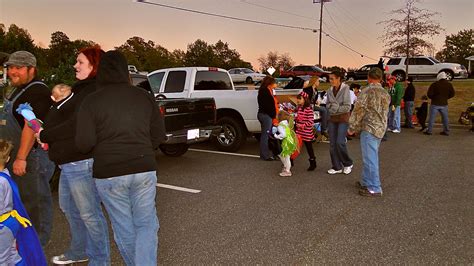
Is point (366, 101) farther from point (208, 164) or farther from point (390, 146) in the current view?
point (390, 146)

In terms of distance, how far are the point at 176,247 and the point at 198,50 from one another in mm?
84160

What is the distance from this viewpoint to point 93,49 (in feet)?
10.5

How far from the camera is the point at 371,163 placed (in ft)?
19.8

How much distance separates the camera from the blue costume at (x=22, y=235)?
3.04 m

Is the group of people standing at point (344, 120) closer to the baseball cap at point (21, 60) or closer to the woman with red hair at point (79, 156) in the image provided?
the woman with red hair at point (79, 156)

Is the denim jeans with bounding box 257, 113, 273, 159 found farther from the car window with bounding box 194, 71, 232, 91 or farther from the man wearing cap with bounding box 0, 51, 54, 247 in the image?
the man wearing cap with bounding box 0, 51, 54, 247

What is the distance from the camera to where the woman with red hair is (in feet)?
10.3

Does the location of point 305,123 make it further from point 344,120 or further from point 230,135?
point 230,135

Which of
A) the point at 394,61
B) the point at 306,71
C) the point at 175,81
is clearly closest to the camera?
the point at 175,81

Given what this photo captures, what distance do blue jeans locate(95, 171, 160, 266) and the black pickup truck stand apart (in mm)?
4396

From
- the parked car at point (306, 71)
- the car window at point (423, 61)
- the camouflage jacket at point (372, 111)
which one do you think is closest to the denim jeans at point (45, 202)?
the camouflage jacket at point (372, 111)

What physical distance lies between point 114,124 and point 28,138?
1.23 m

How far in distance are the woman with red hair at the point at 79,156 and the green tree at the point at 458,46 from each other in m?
86.9

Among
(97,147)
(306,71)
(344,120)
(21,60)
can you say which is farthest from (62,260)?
(306,71)
